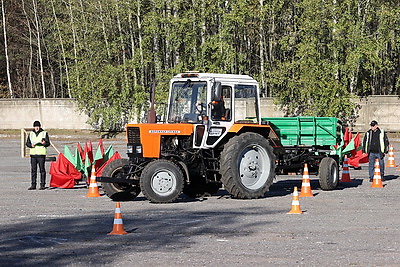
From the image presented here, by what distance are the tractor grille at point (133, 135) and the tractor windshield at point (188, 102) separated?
0.89 metres

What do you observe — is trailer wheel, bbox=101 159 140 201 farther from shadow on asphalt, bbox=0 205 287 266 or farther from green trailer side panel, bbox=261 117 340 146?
green trailer side panel, bbox=261 117 340 146

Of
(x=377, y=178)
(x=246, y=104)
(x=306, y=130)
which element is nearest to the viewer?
(x=246, y=104)

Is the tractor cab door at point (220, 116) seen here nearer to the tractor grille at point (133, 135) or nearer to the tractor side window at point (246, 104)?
the tractor side window at point (246, 104)

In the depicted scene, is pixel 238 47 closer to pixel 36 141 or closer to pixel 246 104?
pixel 36 141

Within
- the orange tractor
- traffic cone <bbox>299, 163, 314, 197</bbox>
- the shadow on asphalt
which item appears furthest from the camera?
traffic cone <bbox>299, 163, 314, 197</bbox>

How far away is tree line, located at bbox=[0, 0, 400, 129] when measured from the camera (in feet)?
153

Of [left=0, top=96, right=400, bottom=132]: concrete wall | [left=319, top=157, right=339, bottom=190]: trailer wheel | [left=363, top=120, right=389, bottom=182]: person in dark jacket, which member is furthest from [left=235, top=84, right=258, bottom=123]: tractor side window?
[left=0, top=96, right=400, bottom=132]: concrete wall

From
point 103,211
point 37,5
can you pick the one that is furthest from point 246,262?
point 37,5

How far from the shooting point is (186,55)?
5112 cm

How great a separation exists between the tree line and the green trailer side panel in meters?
25.7

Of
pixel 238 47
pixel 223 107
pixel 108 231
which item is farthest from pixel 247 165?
pixel 238 47

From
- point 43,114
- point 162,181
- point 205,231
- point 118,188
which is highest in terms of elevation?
point 43,114

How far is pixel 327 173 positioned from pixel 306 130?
3.93 ft

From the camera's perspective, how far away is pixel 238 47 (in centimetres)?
5697
